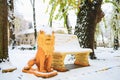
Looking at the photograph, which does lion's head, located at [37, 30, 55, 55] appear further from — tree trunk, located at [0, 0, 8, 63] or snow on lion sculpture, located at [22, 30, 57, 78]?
tree trunk, located at [0, 0, 8, 63]

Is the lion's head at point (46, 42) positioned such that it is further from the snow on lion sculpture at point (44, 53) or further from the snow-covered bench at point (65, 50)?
the snow-covered bench at point (65, 50)

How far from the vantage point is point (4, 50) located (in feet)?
21.0

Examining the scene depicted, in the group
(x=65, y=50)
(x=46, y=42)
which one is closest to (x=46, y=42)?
(x=46, y=42)

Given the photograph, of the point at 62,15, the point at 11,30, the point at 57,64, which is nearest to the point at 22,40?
the point at 11,30

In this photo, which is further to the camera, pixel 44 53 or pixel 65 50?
pixel 65 50

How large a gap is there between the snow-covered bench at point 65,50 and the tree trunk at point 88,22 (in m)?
1.73

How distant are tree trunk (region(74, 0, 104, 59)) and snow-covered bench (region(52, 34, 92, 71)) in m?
1.73

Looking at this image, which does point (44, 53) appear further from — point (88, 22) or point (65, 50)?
point (88, 22)

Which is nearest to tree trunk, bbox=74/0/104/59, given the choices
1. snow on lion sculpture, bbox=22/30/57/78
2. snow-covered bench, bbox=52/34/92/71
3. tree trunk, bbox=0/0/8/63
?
snow-covered bench, bbox=52/34/92/71

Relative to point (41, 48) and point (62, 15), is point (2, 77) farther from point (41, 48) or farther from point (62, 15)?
point (62, 15)

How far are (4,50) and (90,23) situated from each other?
4.64 m

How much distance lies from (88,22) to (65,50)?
3.42 metres

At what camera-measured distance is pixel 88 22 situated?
32.5 feet

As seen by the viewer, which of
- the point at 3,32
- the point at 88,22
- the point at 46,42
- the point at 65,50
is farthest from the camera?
the point at 88,22
